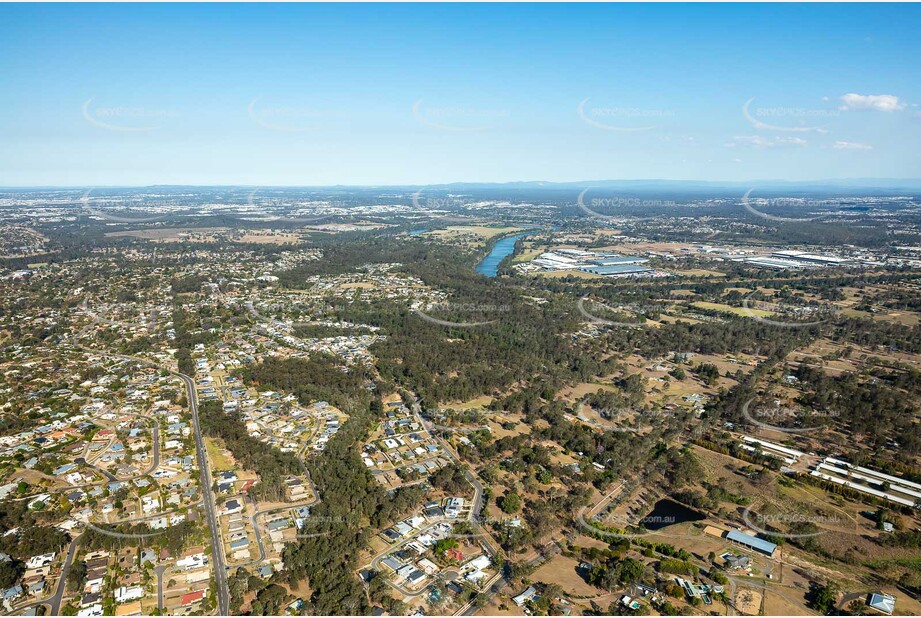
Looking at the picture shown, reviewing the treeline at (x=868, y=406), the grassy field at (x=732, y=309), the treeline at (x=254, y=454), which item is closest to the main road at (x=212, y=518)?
the treeline at (x=254, y=454)

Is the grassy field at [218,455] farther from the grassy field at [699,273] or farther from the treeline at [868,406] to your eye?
the grassy field at [699,273]

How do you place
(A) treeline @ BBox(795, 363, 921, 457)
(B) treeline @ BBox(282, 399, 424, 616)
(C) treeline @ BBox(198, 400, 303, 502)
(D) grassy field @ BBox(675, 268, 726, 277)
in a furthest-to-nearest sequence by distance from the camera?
1. (D) grassy field @ BBox(675, 268, 726, 277)
2. (A) treeline @ BBox(795, 363, 921, 457)
3. (C) treeline @ BBox(198, 400, 303, 502)
4. (B) treeline @ BBox(282, 399, 424, 616)

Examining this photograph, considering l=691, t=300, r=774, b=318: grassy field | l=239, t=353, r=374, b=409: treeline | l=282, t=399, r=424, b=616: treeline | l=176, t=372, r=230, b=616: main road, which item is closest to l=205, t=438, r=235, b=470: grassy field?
l=176, t=372, r=230, b=616: main road

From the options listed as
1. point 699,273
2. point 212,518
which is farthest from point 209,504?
point 699,273

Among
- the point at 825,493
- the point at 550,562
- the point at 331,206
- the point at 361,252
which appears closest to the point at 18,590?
the point at 550,562

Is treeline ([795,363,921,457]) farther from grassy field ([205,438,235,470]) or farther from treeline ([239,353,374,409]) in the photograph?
grassy field ([205,438,235,470])

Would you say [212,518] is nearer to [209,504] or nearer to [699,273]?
[209,504]

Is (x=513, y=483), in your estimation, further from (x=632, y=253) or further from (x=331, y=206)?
(x=331, y=206)

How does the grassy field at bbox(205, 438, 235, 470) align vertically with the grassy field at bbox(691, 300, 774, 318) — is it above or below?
below
